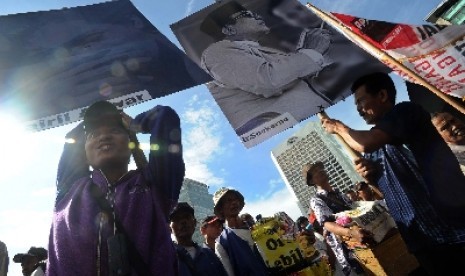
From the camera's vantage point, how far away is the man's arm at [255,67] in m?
4.16

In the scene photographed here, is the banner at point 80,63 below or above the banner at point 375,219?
above

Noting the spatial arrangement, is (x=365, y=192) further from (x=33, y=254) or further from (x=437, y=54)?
(x=33, y=254)

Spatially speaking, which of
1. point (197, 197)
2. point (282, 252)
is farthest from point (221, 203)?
point (197, 197)

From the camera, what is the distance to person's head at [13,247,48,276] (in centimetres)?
548

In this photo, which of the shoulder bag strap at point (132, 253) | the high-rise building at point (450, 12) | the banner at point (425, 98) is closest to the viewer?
the shoulder bag strap at point (132, 253)

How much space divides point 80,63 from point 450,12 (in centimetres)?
2457

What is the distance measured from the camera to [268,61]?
425 centimetres

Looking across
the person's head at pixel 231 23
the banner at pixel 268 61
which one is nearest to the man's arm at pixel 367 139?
the banner at pixel 268 61

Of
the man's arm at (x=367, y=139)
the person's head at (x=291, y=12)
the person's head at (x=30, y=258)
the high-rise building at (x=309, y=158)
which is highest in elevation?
the high-rise building at (x=309, y=158)

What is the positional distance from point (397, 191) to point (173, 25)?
348 centimetres

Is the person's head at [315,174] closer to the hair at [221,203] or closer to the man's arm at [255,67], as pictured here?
the hair at [221,203]

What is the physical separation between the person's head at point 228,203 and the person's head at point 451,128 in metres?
3.03

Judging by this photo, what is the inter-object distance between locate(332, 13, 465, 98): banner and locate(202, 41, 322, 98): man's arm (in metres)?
1.08

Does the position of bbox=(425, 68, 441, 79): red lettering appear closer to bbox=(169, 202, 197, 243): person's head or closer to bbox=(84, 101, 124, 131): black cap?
bbox=(169, 202, 197, 243): person's head
